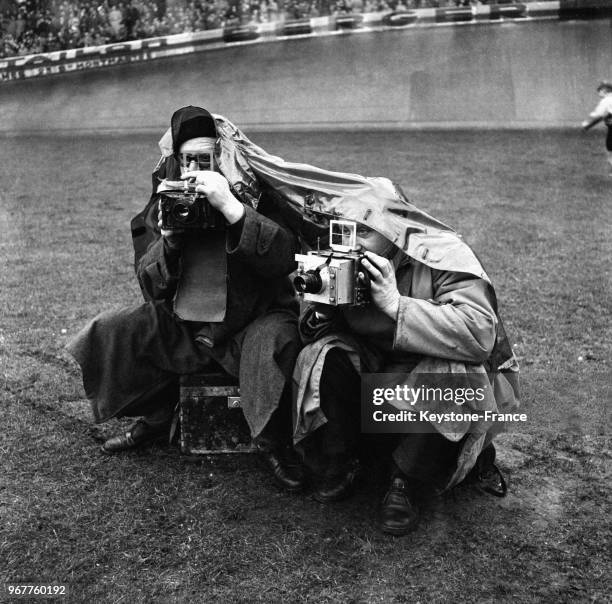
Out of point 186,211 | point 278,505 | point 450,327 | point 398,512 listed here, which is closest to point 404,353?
point 450,327

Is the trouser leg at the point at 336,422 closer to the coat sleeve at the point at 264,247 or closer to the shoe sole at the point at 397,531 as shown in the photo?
the shoe sole at the point at 397,531

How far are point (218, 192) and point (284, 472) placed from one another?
1.31 meters

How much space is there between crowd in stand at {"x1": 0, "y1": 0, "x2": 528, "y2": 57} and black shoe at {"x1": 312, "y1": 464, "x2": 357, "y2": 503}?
14389mm

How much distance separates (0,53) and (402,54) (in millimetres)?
7893

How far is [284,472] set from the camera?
3773mm

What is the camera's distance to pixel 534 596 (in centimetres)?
301

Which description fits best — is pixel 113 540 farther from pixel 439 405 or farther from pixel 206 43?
pixel 206 43

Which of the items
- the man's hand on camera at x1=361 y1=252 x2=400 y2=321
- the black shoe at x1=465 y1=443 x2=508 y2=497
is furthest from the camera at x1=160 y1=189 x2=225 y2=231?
the black shoe at x1=465 y1=443 x2=508 y2=497

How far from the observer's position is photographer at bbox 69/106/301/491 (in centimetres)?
363

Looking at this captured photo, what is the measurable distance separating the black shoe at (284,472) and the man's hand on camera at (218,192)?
1098 mm

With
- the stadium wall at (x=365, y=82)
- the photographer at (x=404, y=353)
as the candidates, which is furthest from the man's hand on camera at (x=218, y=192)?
the stadium wall at (x=365, y=82)

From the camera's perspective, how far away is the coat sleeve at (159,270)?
3.85 meters

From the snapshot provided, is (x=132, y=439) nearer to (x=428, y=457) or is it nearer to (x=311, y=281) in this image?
(x=311, y=281)

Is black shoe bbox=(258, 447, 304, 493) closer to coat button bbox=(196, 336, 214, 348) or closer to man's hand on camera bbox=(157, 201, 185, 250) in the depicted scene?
coat button bbox=(196, 336, 214, 348)
